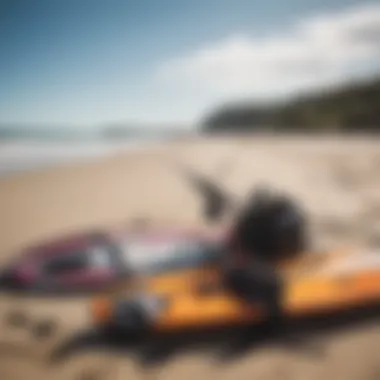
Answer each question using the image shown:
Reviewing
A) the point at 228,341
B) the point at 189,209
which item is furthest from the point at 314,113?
the point at 228,341

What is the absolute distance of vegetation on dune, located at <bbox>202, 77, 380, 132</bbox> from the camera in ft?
5.62

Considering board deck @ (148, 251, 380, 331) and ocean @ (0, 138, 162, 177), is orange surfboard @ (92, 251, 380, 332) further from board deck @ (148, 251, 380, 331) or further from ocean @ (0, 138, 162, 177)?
ocean @ (0, 138, 162, 177)

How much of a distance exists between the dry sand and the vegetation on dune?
0.13 ft

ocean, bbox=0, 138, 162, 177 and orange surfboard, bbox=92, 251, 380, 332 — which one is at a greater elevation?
ocean, bbox=0, 138, 162, 177

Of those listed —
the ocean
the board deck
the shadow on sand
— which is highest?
the ocean

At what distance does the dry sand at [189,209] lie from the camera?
1602 millimetres

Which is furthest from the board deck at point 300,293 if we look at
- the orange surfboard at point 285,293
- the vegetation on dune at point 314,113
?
the vegetation on dune at point 314,113

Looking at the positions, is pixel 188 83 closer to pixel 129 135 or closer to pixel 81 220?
pixel 129 135

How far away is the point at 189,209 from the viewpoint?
1668 millimetres

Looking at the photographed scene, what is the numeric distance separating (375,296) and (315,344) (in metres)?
0.18

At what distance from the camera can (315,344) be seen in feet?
5.26

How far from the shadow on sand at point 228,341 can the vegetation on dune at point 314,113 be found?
465mm

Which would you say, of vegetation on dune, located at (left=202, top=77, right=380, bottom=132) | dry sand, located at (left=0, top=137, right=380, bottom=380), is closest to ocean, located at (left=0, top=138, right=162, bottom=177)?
dry sand, located at (left=0, top=137, right=380, bottom=380)

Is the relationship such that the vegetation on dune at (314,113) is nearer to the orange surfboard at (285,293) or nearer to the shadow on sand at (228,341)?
the orange surfboard at (285,293)
